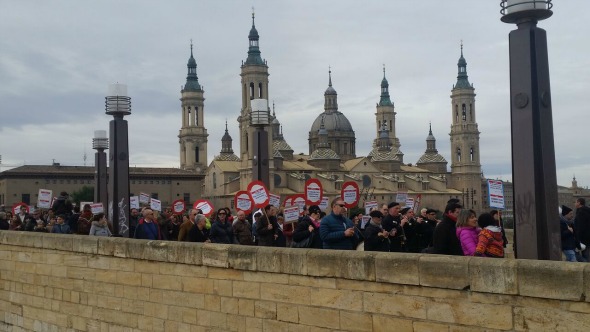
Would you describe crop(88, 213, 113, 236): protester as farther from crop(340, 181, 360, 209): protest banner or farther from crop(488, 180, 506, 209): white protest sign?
crop(488, 180, 506, 209): white protest sign

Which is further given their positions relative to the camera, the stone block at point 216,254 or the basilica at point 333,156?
the basilica at point 333,156

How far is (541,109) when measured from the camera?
8.80m

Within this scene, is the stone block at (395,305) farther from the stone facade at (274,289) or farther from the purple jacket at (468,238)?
the purple jacket at (468,238)

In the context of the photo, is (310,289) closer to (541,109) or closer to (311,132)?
(541,109)

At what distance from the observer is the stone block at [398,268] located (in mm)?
7820

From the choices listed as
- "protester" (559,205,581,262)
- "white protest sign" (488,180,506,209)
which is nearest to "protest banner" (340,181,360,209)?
"protester" (559,205,581,262)

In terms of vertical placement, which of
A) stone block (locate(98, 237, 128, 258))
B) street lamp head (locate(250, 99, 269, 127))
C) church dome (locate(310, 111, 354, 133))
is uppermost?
church dome (locate(310, 111, 354, 133))

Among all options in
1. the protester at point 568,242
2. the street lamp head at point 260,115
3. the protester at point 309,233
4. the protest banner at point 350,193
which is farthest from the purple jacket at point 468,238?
the street lamp head at point 260,115

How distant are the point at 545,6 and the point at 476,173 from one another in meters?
125

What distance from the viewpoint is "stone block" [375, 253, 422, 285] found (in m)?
7.82

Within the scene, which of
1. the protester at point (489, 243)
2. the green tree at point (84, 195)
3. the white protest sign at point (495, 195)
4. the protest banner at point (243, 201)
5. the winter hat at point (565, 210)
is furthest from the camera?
the green tree at point (84, 195)

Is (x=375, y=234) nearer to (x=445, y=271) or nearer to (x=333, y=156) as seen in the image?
(x=445, y=271)

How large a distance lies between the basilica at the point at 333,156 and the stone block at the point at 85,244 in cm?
7710

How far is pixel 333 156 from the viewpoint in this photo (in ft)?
363
